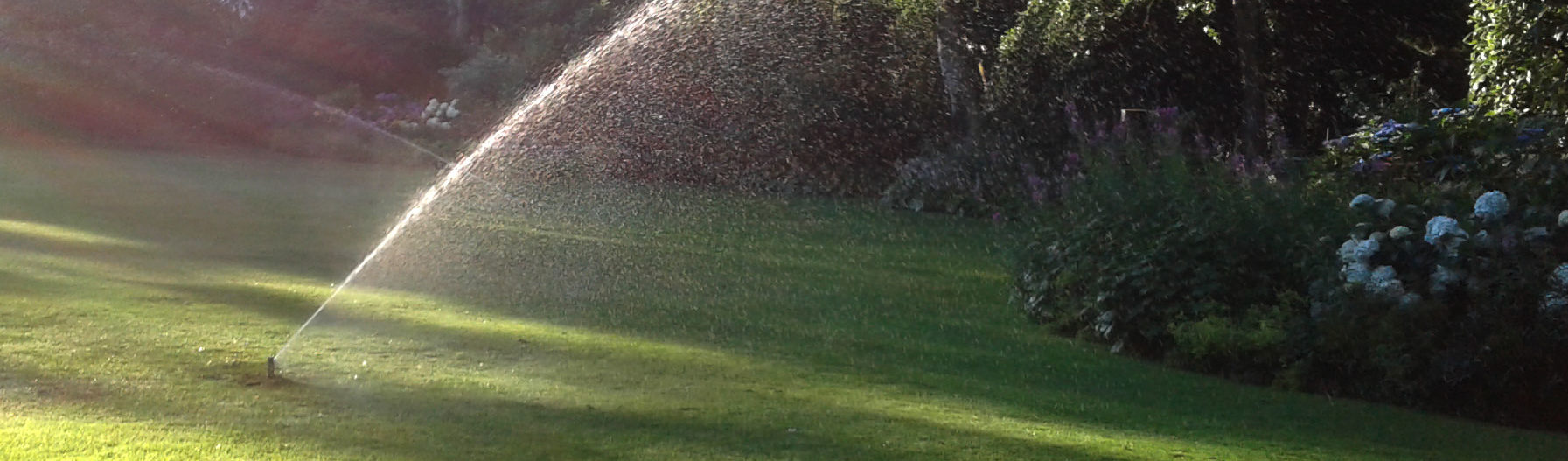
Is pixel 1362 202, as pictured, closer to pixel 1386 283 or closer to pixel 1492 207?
pixel 1492 207

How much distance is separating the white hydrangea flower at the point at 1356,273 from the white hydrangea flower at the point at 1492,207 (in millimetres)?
581

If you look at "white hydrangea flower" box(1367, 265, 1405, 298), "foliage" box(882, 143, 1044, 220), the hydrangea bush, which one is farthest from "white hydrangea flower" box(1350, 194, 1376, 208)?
"foliage" box(882, 143, 1044, 220)

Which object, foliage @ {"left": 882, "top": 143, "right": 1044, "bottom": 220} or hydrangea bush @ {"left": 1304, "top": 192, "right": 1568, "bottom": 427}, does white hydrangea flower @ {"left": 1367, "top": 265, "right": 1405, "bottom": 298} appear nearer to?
hydrangea bush @ {"left": 1304, "top": 192, "right": 1568, "bottom": 427}

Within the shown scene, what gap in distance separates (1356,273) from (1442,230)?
0.42m

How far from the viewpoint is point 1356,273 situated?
6871 millimetres

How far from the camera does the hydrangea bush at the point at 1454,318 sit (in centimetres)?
636

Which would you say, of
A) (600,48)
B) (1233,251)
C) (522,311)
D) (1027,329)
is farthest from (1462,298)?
(600,48)

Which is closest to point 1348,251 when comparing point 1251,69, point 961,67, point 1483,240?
point 1483,240

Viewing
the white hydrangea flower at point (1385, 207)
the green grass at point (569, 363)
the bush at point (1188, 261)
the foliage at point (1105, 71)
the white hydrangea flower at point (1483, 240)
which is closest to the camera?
the green grass at point (569, 363)

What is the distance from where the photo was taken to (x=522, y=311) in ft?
27.8

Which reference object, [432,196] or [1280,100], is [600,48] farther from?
[1280,100]

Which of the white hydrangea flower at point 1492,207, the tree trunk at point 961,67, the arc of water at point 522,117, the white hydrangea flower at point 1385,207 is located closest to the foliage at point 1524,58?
the white hydrangea flower at point 1385,207

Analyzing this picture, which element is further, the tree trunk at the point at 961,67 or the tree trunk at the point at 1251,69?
the tree trunk at the point at 961,67

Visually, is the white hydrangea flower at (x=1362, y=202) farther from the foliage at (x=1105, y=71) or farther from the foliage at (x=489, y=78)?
the foliage at (x=489, y=78)
